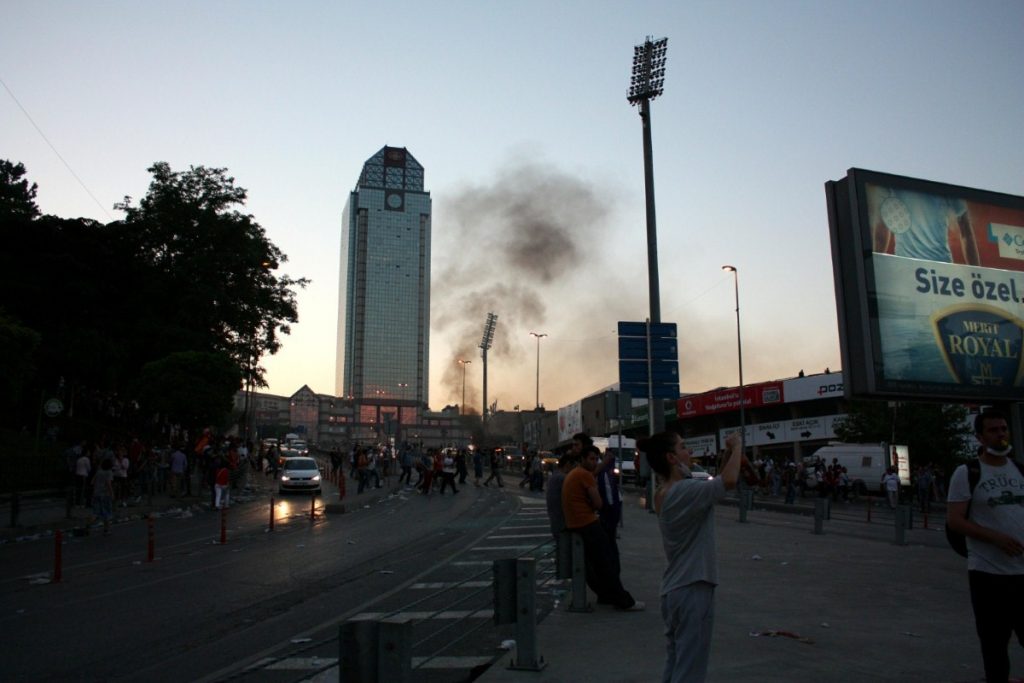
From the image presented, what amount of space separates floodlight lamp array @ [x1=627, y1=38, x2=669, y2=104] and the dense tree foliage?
22.3 metres

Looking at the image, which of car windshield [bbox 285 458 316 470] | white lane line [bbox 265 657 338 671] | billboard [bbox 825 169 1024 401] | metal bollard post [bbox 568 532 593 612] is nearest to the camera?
white lane line [bbox 265 657 338 671]

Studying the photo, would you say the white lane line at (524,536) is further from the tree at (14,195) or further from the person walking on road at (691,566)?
the tree at (14,195)

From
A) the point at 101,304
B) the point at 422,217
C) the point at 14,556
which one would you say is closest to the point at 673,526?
the point at 14,556

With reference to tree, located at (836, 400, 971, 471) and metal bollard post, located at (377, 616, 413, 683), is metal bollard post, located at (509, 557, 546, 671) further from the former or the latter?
tree, located at (836, 400, 971, 471)

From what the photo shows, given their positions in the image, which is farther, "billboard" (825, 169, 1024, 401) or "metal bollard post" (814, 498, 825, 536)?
"metal bollard post" (814, 498, 825, 536)

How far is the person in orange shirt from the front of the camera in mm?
8735

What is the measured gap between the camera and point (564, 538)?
870cm

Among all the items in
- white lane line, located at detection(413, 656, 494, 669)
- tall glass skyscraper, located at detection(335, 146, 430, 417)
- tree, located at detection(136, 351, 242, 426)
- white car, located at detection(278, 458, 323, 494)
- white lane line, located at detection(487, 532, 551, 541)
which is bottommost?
white lane line, located at detection(413, 656, 494, 669)

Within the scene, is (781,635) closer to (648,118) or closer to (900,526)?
(900,526)

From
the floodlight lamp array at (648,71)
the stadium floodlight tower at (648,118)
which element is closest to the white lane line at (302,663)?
the stadium floodlight tower at (648,118)

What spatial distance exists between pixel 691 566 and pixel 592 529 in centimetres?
422

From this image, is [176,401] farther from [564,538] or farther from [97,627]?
[564,538]

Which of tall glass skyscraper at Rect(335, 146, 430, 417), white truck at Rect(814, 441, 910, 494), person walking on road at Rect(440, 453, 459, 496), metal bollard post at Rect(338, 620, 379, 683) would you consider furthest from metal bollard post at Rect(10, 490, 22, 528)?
tall glass skyscraper at Rect(335, 146, 430, 417)

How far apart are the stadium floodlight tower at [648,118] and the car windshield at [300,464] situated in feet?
56.1
